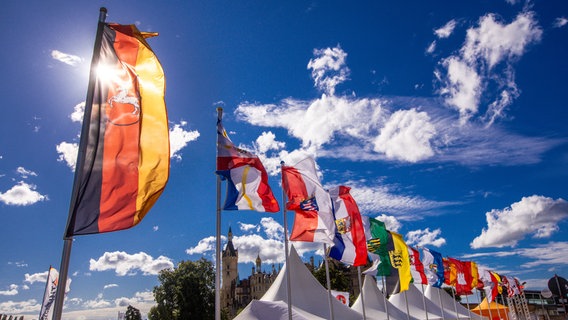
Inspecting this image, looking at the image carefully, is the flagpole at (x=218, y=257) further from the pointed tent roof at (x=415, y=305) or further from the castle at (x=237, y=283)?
the castle at (x=237, y=283)

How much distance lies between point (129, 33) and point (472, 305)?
74.6 meters

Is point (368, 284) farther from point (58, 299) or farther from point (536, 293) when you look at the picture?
point (536, 293)

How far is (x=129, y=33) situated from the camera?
6.57 metres

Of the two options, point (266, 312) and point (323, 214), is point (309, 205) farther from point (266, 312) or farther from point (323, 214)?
point (266, 312)

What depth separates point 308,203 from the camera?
1323 centimetres

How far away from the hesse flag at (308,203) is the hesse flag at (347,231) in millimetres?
802

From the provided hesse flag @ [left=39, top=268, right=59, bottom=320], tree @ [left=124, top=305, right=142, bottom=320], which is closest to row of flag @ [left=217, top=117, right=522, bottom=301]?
hesse flag @ [left=39, top=268, right=59, bottom=320]

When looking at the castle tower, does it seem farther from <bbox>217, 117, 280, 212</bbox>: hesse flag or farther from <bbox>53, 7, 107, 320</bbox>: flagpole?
<bbox>53, 7, 107, 320</bbox>: flagpole

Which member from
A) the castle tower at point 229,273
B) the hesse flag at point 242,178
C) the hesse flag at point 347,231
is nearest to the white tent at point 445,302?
the hesse flag at point 347,231

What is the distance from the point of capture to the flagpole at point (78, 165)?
193 inches

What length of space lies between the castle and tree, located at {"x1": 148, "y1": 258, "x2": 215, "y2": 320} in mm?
65110

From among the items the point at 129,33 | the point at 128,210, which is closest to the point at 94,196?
the point at 128,210

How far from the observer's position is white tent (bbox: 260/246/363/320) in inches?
701

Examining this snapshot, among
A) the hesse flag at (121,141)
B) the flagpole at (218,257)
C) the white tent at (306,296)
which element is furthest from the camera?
the white tent at (306,296)
